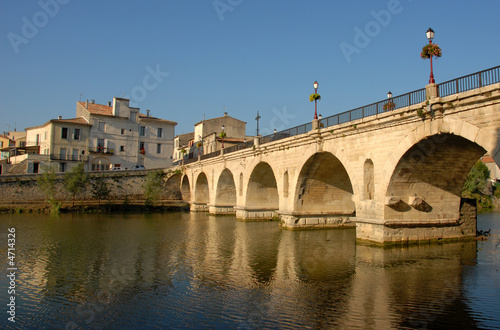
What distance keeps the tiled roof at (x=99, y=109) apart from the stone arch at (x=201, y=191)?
766 inches

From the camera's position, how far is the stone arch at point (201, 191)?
154 feet

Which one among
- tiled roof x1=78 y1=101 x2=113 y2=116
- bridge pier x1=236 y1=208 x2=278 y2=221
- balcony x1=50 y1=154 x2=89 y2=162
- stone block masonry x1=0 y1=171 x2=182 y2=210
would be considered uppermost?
tiled roof x1=78 y1=101 x2=113 y2=116

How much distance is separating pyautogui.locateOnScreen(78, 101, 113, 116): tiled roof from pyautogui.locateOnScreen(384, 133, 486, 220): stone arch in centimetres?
4769

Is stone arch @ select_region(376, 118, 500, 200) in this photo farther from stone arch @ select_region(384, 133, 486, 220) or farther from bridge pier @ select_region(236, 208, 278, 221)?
bridge pier @ select_region(236, 208, 278, 221)

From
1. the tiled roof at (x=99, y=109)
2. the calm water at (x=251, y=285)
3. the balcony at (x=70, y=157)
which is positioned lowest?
the calm water at (x=251, y=285)

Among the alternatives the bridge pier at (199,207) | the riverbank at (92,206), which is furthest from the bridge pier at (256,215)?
the riverbank at (92,206)

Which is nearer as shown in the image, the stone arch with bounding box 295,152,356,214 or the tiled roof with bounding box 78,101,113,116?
the stone arch with bounding box 295,152,356,214

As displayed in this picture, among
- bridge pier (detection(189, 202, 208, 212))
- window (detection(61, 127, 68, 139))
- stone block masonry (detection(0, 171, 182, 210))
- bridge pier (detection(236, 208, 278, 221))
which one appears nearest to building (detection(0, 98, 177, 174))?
window (detection(61, 127, 68, 139))

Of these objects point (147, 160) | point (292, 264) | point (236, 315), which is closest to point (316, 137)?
point (292, 264)

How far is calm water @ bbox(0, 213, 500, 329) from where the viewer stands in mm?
9039

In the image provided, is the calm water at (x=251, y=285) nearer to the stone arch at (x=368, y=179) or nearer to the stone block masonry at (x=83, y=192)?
the stone arch at (x=368, y=179)

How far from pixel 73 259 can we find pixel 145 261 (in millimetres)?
2986

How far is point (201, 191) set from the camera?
47500 mm

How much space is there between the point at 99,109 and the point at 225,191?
28.4 meters
